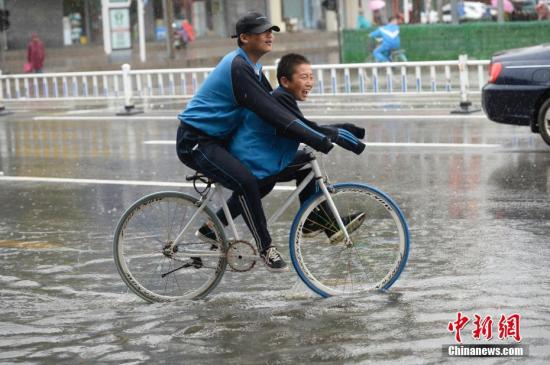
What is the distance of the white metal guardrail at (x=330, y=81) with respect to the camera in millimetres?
20438

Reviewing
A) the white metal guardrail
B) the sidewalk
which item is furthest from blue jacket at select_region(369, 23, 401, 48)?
the sidewalk

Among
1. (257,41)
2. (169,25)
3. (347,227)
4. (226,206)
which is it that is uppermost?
(169,25)

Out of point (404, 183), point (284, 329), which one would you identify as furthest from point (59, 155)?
point (284, 329)

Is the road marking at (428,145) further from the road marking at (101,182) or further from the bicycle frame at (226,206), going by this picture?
the bicycle frame at (226,206)

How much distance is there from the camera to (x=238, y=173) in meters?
6.61

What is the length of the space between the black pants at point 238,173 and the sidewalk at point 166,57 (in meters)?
30.2

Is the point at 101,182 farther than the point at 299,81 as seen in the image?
Yes

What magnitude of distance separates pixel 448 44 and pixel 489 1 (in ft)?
93.9

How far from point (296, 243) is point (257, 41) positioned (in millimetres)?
1205

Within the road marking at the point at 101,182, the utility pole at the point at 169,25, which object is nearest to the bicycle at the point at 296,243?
the road marking at the point at 101,182

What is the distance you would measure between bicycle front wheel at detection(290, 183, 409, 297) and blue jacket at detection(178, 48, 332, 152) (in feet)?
1.40

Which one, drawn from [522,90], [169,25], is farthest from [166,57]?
[522,90]

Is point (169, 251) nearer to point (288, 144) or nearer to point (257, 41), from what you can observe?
point (288, 144)

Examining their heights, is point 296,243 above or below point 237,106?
below
